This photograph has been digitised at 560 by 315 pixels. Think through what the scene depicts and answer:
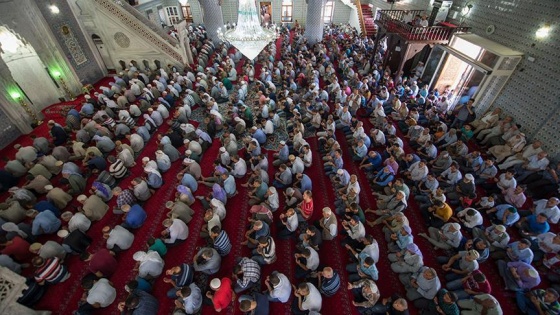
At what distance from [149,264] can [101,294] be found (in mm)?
675

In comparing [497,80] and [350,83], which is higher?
[497,80]

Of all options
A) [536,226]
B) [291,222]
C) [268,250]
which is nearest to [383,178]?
[291,222]

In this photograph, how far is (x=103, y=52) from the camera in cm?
1103

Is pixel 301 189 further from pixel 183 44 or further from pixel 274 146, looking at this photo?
pixel 183 44

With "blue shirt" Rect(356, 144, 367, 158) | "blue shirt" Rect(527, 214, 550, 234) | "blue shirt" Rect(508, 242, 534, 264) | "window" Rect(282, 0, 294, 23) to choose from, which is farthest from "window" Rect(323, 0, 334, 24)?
"blue shirt" Rect(508, 242, 534, 264)

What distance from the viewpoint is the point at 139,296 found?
3490 mm

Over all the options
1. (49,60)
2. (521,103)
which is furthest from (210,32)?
(521,103)

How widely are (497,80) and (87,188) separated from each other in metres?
11.4

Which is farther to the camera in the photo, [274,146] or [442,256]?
[274,146]

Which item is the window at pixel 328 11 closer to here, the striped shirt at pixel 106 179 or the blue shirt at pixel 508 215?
the blue shirt at pixel 508 215

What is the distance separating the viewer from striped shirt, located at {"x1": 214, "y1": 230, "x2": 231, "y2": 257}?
423cm

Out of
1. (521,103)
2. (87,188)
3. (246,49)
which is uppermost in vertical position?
(246,49)

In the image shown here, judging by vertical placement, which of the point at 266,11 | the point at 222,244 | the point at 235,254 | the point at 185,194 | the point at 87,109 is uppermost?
the point at 266,11

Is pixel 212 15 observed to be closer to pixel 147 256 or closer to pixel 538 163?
pixel 147 256
